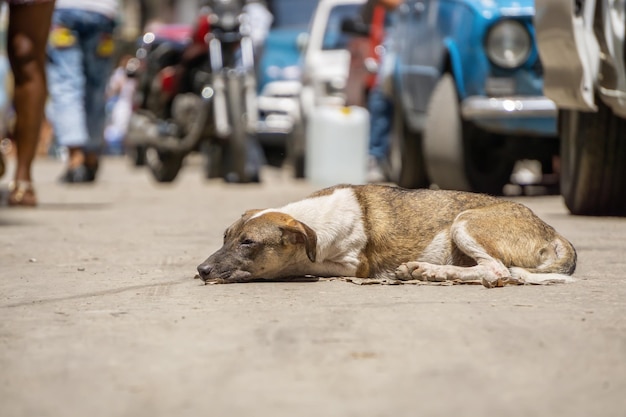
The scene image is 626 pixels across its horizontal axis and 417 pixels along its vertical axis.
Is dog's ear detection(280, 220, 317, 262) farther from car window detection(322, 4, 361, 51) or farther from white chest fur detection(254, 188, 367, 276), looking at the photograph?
car window detection(322, 4, 361, 51)

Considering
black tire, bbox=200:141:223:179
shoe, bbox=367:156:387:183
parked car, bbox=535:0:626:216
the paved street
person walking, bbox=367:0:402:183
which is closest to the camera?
the paved street

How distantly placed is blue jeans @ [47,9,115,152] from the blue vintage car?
2.90 meters

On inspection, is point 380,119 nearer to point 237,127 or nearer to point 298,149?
Result: point 237,127

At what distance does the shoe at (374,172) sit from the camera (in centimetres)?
1373

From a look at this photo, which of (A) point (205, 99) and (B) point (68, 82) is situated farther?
(A) point (205, 99)

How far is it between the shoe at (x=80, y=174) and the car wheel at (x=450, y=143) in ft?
13.1

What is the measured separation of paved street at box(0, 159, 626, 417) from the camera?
11.1ft

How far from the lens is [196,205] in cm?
1041

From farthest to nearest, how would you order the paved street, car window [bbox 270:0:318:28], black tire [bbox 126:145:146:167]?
car window [bbox 270:0:318:28], black tire [bbox 126:145:146:167], the paved street

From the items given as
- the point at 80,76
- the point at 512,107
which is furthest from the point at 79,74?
the point at 512,107

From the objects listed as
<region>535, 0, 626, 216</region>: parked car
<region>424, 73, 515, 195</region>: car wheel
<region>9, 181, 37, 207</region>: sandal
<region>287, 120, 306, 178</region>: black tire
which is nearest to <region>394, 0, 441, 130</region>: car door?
<region>424, 73, 515, 195</region>: car wheel

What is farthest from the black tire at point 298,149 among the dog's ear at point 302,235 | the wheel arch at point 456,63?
the dog's ear at point 302,235

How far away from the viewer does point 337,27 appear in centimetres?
1702

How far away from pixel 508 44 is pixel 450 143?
0.84 meters
